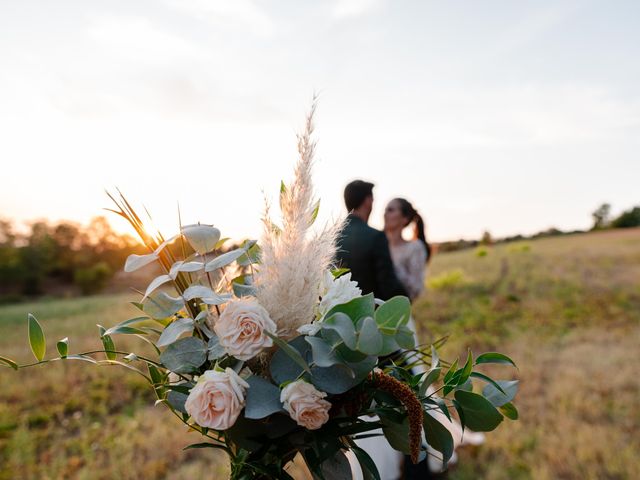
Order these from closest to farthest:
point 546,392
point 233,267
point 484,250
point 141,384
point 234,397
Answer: point 234,397 → point 233,267 → point 546,392 → point 141,384 → point 484,250

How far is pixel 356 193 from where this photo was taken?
344cm

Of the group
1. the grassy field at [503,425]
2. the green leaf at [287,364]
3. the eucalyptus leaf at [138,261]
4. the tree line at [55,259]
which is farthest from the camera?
the tree line at [55,259]

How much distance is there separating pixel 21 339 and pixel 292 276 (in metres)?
12.0

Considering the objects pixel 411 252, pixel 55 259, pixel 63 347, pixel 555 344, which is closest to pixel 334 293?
pixel 63 347

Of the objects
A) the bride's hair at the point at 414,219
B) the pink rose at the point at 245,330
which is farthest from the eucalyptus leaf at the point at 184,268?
the bride's hair at the point at 414,219

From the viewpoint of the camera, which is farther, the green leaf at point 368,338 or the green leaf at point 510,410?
the green leaf at point 510,410

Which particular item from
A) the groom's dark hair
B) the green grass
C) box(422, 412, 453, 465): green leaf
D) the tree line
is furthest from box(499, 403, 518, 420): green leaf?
the tree line

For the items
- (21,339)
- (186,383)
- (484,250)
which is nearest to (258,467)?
(186,383)

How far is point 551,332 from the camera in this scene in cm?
980

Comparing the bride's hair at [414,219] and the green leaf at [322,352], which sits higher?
the bride's hair at [414,219]

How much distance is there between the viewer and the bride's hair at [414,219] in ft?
14.9

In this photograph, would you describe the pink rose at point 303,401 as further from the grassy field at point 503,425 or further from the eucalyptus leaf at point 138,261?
the grassy field at point 503,425

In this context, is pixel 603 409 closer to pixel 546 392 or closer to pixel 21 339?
pixel 546 392

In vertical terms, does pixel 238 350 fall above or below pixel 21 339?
above
